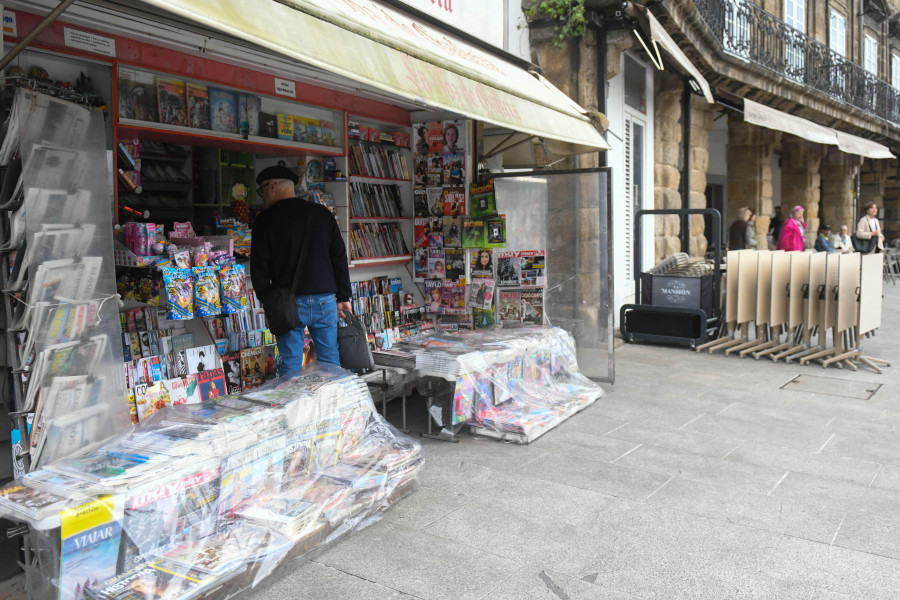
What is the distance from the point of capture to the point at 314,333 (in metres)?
4.71

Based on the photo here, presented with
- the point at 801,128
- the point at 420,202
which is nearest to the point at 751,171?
the point at 801,128

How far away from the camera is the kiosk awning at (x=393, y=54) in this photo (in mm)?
2547

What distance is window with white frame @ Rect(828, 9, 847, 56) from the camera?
18.8 meters

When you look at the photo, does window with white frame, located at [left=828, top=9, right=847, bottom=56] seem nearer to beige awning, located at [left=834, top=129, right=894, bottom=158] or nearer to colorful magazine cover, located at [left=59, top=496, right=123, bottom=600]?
beige awning, located at [left=834, top=129, right=894, bottom=158]

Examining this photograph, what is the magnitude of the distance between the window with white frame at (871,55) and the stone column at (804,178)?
5590mm

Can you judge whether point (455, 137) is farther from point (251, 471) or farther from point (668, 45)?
point (251, 471)

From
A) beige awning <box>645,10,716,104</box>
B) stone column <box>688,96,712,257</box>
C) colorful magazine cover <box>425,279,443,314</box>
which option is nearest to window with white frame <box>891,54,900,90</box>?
stone column <box>688,96,712,257</box>

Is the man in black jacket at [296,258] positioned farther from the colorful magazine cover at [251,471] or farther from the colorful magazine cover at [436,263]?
the colorful magazine cover at [436,263]

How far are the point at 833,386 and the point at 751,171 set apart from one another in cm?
941

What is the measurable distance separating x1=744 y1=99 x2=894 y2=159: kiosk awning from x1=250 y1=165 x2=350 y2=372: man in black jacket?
8.59 metres

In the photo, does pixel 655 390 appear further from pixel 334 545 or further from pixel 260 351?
pixel 334 545

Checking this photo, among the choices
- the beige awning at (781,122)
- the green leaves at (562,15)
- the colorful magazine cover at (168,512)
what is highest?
the green leaves at (562,15)

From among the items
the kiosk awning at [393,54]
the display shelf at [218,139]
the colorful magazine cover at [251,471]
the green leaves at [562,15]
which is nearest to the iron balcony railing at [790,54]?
the green leaves at [562,15]

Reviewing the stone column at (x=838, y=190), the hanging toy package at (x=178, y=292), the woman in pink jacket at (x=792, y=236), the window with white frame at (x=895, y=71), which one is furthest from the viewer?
the window with white frame at (x=895, y=71)
